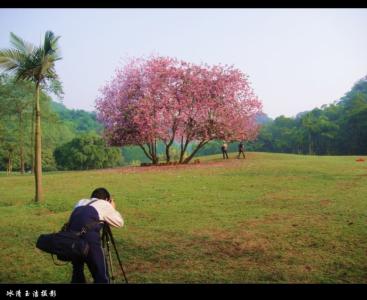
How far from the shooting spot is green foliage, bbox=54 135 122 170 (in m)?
18.6

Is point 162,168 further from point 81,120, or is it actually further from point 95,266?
point 95,266

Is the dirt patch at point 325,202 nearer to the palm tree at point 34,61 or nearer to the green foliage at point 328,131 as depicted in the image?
the green foliage at point 328,131

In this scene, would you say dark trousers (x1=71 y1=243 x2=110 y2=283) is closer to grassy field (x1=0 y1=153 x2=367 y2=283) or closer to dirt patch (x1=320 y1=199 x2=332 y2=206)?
grassy field (x1=0 y1=153 x2=367 y2=283)

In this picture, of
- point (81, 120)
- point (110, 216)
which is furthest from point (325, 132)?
point (110, 216)

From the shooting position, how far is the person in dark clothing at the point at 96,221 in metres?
4.39

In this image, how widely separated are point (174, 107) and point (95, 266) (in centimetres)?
1591

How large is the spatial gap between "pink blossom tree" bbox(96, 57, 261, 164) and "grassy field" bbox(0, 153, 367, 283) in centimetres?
520

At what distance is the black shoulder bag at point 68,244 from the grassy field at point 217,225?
1809mm

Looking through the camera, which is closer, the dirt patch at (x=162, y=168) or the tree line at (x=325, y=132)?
the dirt patch at (x=162, y=168)

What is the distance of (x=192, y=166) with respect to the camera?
703 inches
